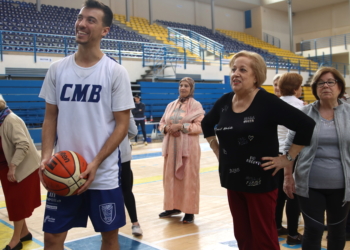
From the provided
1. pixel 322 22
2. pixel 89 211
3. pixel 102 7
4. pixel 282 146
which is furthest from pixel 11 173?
pixel 322 22

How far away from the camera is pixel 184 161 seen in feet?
14.7

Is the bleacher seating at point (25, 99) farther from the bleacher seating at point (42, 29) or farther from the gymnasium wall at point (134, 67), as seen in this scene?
the bleacher seating at point (42, 29)

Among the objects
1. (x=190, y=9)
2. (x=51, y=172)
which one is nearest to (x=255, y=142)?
(x=51, y=172)

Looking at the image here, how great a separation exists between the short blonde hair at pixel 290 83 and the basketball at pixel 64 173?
2.32 meters

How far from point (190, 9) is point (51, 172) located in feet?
79.9

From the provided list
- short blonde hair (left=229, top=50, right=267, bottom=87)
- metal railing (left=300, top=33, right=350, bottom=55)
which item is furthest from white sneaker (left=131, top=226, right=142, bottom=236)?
metal railing (left=300, top=33, right=350, bottom=55)

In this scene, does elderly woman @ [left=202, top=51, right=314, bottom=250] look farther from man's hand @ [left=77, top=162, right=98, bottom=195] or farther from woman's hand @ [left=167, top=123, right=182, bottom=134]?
woman's hand @ [left=167, top=123, right=182, bottom=134]

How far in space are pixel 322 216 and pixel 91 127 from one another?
5.39 feet

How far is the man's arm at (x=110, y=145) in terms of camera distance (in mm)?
2086

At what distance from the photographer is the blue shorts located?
2.14m

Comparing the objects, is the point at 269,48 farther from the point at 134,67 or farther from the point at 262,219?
the point at 262,219

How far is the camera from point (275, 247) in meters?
2.39

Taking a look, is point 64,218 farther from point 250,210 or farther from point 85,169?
point 250,210

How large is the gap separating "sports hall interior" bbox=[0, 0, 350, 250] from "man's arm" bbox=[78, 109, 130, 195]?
5.75 feet
